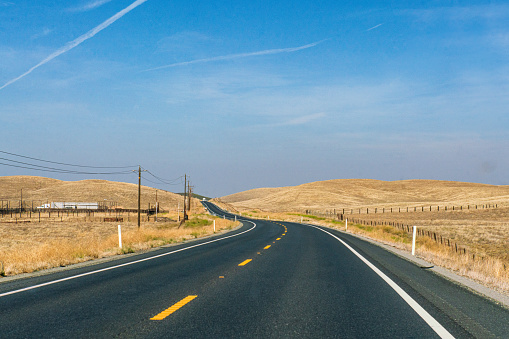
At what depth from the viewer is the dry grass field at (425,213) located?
2226cm

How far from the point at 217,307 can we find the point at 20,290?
4.62 metres

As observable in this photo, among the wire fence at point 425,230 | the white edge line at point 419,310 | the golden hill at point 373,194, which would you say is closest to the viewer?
the white edge line at point 419,310

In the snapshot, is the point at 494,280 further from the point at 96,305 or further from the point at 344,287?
the point at 96,305

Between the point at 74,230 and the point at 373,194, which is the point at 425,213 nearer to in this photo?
the point at 74,230

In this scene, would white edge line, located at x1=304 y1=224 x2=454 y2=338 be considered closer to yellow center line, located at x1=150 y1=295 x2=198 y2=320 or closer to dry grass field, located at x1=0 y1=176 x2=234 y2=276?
yellow center line, located at x1=150 y1=295 x2=198 y2=320

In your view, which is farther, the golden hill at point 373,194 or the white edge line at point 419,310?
the golden hill at point 373,194

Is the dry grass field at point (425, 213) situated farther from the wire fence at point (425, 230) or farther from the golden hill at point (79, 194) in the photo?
the golden hill at point (79, 194)

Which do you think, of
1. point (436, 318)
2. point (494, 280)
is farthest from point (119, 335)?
point (494, 280)

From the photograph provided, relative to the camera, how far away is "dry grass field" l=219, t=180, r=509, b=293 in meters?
22.3

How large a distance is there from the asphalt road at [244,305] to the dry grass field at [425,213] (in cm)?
309

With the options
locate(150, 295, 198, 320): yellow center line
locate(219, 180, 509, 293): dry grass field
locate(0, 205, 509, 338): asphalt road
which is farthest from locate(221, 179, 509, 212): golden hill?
locate(150, 295, 198, 320): yellow center line

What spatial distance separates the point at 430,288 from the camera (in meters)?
9.17

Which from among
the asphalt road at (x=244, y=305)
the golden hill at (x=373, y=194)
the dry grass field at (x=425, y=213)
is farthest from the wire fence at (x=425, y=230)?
the golden hill at (x=373, y=194)

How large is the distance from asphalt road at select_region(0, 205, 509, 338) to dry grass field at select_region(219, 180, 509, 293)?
3.09 meters
